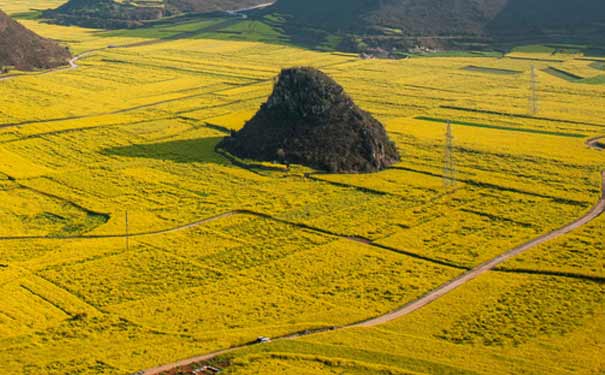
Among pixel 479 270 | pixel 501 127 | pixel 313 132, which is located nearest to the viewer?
pixel 479 270

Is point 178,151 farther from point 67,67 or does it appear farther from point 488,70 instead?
point 488,70

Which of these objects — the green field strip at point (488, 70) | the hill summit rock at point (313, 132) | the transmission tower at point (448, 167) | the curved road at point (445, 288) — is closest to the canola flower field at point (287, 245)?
the curved road at point (445, 288)

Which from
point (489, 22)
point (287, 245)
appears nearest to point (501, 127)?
point (287, 245)

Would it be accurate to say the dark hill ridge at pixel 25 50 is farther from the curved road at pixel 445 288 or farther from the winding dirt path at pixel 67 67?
the curved road at pixel 445 288

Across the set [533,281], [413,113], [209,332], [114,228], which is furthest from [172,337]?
[413,113]

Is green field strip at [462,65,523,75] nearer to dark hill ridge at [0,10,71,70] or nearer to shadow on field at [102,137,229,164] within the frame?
shadow on field at [102,137,229,164]

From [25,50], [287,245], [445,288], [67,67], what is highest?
[25,50]

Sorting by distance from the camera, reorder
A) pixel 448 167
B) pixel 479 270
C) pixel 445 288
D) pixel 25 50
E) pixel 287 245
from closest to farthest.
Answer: pixel 445 288 < pixel 479 270 < pixel 287 245 < pixel 448 167 < pixel 25 50
